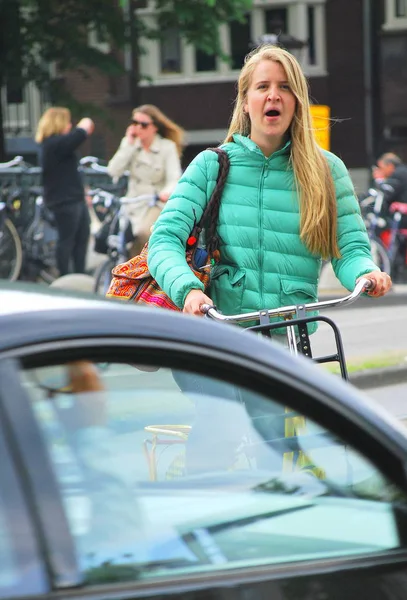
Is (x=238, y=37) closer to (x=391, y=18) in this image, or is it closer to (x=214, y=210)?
(x=391, y=18)

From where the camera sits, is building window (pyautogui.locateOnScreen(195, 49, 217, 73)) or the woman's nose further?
building window (pyautogui.locateOnScreen(195, 49, 217, 73))

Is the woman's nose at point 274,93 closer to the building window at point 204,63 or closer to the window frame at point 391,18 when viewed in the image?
the window frame at point 391,18

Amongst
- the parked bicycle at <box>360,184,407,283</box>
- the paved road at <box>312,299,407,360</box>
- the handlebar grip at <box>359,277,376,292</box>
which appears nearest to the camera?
the handlebar grip at <box>359,277,376,292</box>

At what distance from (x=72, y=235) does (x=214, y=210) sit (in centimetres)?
1013

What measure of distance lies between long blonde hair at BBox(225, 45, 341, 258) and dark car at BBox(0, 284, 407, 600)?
5.51 feet

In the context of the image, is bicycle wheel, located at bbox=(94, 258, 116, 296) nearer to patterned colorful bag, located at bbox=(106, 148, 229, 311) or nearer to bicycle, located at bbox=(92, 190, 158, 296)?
bicycle, located at bbox=(92, 190, 158, 296)

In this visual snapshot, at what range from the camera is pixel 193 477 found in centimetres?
240

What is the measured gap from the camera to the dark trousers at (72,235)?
1406 centimetres

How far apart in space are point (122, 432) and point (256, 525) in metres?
0.27

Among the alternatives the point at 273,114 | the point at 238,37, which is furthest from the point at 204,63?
the point at 273,114

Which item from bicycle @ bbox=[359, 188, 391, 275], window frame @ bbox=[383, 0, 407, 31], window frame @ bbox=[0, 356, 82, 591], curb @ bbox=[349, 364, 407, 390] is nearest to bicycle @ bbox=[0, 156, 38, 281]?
bicycle @ bbox=[359, 188, 391, 275]

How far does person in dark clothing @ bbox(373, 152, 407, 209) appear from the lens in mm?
19766

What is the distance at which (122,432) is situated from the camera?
2287 mm

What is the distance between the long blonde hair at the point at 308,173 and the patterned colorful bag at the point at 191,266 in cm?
23
